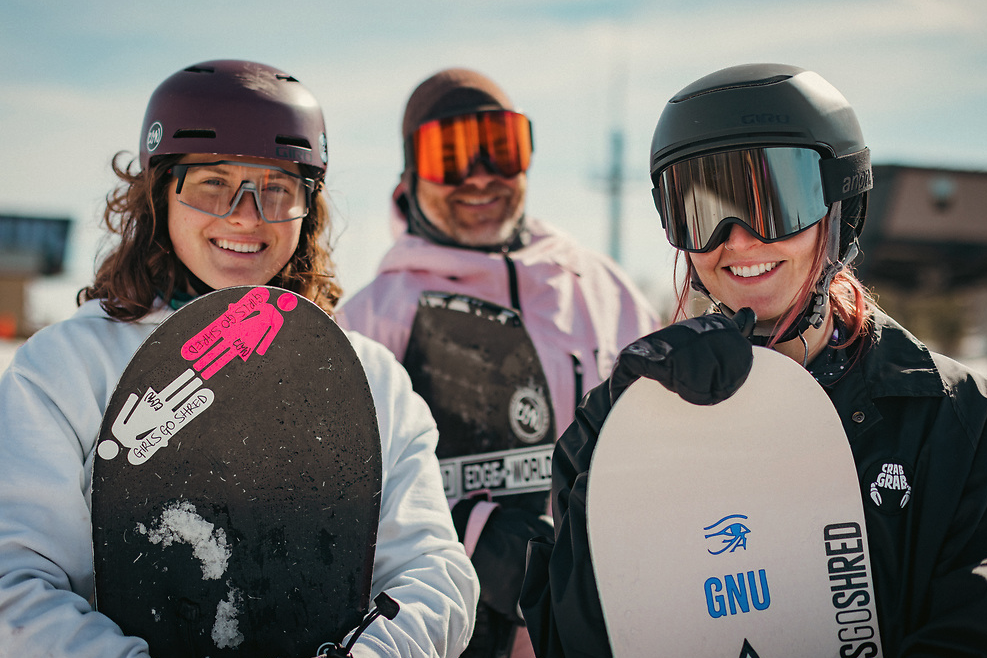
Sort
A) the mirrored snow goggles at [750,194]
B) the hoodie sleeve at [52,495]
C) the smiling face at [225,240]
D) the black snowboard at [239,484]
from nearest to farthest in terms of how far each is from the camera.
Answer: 1. the hoodie sleeve at [52,495]
2. the black snowboard at [239,484]
3. the mirrored snow goggles at [750,194]
4. the smiling face at [225,240]

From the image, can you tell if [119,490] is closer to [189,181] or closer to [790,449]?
[189,181]

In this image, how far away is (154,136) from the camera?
1959 mm

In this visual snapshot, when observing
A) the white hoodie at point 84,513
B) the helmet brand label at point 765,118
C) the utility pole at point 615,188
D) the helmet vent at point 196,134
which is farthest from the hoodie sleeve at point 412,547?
the utility pole at point 615,188

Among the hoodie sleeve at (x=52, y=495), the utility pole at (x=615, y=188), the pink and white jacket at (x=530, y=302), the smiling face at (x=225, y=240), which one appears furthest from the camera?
the utility pole at (x=615, y=188)

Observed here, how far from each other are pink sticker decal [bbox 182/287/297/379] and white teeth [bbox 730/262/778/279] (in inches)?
42.2

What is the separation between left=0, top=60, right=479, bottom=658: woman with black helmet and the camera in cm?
143

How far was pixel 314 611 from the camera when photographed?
159cm

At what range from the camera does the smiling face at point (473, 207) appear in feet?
9.50

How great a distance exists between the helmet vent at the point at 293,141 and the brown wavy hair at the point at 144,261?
90mm

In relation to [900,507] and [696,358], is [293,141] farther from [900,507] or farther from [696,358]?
[900,507]

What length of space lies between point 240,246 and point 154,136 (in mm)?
370

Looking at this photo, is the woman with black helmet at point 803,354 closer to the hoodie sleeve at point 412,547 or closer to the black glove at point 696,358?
the black glove at point 696,358

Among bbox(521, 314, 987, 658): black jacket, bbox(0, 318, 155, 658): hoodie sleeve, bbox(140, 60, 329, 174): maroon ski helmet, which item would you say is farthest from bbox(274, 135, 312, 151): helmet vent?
bbox(521, 314, 987, 658): black jacket

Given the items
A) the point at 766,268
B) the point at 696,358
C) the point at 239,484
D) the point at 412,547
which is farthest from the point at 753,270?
the point at 239,484
